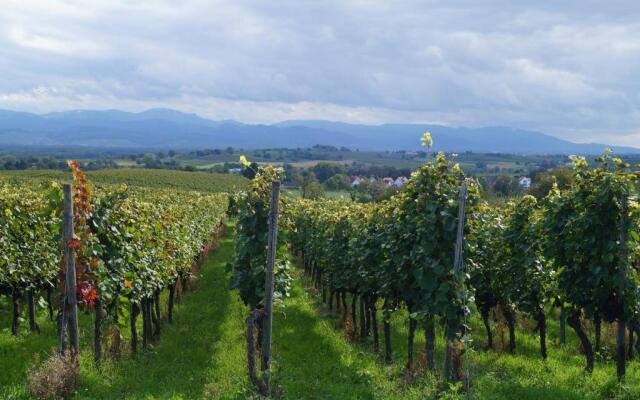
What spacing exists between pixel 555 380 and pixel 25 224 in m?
12.3

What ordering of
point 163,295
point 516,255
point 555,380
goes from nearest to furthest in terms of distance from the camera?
point 555,380 → point 516,255 → point 163,295

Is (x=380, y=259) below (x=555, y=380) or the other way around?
the other way around

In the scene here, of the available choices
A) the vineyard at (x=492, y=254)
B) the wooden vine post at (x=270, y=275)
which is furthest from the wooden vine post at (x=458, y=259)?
the wooden vine post at (x=270, y=275)

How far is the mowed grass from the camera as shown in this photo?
959 centimetres

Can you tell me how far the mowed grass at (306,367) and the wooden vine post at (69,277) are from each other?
3.04ft

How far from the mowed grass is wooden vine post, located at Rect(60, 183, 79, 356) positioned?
0.93 m

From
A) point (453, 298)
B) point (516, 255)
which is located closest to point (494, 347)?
point (516, 255)

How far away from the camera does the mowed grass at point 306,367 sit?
9.59 m

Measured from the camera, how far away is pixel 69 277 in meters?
8.88

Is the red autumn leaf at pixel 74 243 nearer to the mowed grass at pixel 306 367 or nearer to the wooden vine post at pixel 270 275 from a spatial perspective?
the mowed grass at pixel 306 367

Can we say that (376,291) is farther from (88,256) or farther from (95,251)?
(88,256)

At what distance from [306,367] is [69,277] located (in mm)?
5569

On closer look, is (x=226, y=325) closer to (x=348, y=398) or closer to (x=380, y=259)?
(x=380, y=259)

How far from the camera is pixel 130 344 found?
534 inches
